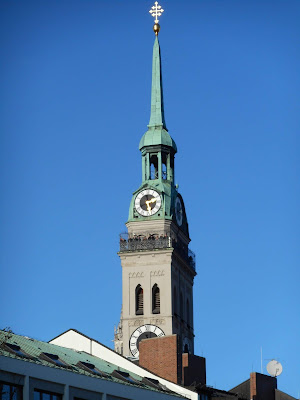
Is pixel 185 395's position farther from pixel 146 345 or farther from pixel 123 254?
pixel 123 254

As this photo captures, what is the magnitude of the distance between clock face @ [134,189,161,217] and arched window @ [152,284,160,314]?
26.2ft

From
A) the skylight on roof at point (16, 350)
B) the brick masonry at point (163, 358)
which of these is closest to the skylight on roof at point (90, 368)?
the skylight on roof at point (16, 350)

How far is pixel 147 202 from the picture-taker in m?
168

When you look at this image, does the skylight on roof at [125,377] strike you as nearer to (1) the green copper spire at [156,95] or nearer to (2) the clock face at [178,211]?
(2) the clock face at [178,211]

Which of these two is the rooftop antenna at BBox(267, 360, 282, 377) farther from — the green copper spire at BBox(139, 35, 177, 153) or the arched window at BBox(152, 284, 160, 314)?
the green copper spire at BBox(139, 35, 177, 153)

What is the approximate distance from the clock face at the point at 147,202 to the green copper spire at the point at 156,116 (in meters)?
5.77

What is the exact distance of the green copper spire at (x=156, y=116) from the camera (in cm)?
17100

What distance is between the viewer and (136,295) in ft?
540

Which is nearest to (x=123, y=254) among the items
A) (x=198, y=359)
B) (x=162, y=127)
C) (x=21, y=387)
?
(x=162, y=127)

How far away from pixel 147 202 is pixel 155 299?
34.2 ft

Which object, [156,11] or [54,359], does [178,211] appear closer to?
[156,11]

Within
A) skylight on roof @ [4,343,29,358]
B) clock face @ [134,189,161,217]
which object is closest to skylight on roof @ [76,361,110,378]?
skylight on roof @ [4,343,29,358]

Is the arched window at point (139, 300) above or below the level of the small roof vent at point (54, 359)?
above

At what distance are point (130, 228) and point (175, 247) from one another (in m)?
5.11
